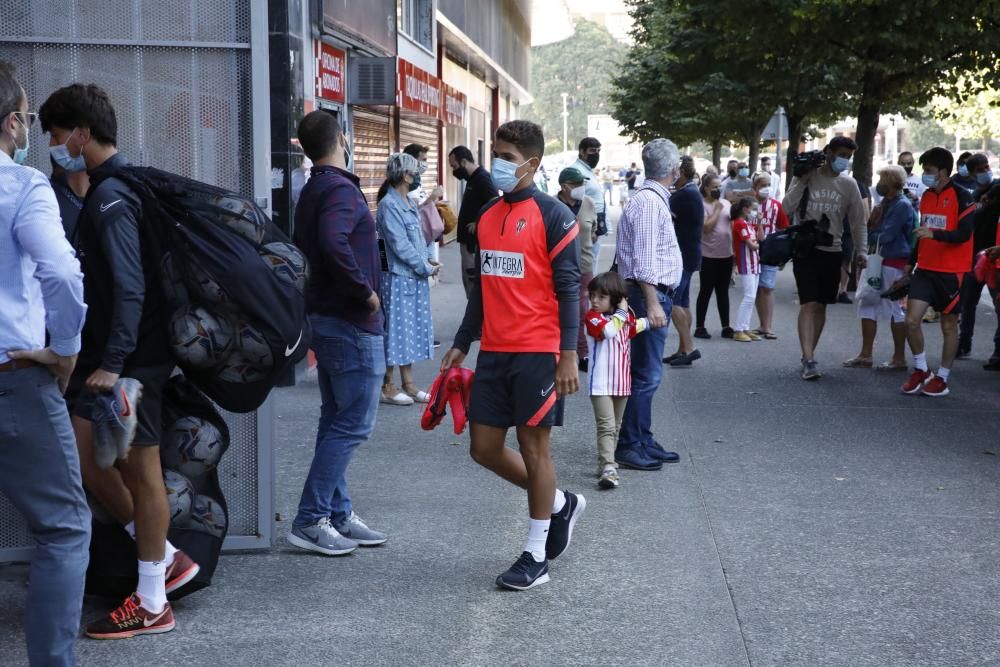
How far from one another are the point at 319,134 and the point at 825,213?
5.90 metres

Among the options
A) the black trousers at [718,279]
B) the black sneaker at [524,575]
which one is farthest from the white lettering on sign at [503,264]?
the black trousers at [718,279]

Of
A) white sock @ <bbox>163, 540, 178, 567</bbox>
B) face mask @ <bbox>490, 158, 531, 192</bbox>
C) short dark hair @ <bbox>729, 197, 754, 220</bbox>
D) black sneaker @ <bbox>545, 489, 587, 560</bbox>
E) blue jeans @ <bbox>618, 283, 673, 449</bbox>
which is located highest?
face mask @ <bbox>490, 158, 531, 192</bbox>

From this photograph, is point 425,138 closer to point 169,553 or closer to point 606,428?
point 606,428

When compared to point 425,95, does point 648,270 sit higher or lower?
lower

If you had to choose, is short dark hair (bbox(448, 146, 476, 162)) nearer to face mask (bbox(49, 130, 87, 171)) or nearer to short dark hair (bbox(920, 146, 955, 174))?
short dark hair (bbox(920, 146, 955, 174))

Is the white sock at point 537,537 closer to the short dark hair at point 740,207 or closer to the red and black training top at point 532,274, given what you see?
the red and black training top at point 532,274

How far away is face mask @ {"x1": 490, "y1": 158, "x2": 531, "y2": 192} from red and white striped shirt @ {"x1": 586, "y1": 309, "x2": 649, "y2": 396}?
6.72ft

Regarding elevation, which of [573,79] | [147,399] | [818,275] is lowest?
[147,399]

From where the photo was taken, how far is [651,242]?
7.31m

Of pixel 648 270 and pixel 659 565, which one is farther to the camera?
pixel 648 270

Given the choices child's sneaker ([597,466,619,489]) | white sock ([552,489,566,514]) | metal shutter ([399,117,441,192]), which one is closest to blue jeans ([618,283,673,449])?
child's sneaker ([597,466,619,489])

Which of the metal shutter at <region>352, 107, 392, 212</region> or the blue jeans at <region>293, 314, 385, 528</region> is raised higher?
the metal shutter at <region>352, 107, 392, 212</region>

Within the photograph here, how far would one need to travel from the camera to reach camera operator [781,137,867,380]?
10422 millimetres

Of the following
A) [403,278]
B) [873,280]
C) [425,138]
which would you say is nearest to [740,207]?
[873,280]
